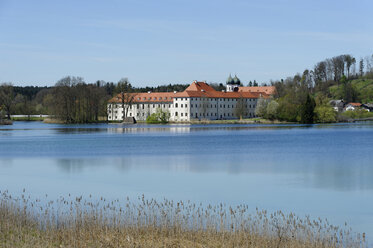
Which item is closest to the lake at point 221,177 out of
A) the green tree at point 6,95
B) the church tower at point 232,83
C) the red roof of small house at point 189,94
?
the green tree at point 6,95

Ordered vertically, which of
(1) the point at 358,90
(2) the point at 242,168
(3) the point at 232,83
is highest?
(3) the point at 232,83

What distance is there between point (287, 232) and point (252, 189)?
677cm

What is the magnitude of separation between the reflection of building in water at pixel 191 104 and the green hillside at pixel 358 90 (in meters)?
20.3

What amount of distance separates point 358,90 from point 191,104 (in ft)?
164

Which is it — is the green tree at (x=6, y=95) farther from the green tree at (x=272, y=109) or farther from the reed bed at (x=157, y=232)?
the reed bed at (x=157, y=232)

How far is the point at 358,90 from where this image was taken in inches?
5202

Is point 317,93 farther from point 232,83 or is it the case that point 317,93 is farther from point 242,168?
point 242,168

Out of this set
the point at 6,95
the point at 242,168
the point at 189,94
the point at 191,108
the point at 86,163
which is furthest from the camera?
the point at 189,94

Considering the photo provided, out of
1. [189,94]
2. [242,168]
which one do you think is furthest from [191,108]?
[242,168]

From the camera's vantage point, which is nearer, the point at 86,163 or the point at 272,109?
the point at 86,163

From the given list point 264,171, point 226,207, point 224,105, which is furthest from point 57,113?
point 226,207

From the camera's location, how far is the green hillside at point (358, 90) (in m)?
125

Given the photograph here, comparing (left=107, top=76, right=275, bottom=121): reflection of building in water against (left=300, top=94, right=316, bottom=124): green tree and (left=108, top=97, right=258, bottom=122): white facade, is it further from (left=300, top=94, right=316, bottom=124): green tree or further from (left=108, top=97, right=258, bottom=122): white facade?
(left=300, top=94, right=316, bottom=124): green tree

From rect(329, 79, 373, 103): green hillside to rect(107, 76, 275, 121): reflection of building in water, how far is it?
20.3 metres
